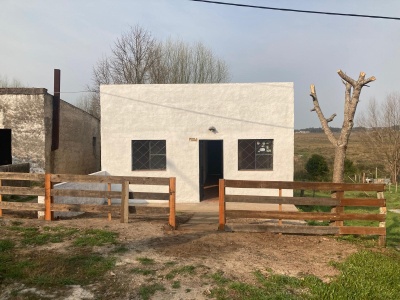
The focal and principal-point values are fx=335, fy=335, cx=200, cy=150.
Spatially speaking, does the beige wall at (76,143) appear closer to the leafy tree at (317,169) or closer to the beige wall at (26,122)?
the beige wall at (26,122)

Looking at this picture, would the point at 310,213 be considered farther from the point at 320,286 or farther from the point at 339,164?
the point at 339,164

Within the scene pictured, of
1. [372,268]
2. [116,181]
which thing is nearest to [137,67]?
[116,181]

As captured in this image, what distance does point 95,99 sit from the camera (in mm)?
31219

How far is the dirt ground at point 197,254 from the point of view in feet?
14.3

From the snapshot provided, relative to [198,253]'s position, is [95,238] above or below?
above

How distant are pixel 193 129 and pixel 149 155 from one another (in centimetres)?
188

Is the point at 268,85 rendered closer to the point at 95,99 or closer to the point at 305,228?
the point at 305,228

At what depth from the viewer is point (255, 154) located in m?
12.1

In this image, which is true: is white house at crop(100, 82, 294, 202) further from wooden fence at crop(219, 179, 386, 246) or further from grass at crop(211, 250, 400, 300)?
grass at crop(211, 250, 400, 300)

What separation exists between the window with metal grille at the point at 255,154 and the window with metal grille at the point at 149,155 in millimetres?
2803

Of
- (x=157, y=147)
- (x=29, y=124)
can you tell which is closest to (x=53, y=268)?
(x=157, y=147)

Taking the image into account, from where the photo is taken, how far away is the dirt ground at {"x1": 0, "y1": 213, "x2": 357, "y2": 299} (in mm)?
4359

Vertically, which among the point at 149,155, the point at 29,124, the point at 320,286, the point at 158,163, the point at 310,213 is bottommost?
the point at 320,286

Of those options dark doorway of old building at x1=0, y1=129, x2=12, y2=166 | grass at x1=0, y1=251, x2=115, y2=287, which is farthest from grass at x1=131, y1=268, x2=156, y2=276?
dark doorway of old building at x1=0, y1=129, x2=12, y2=166
